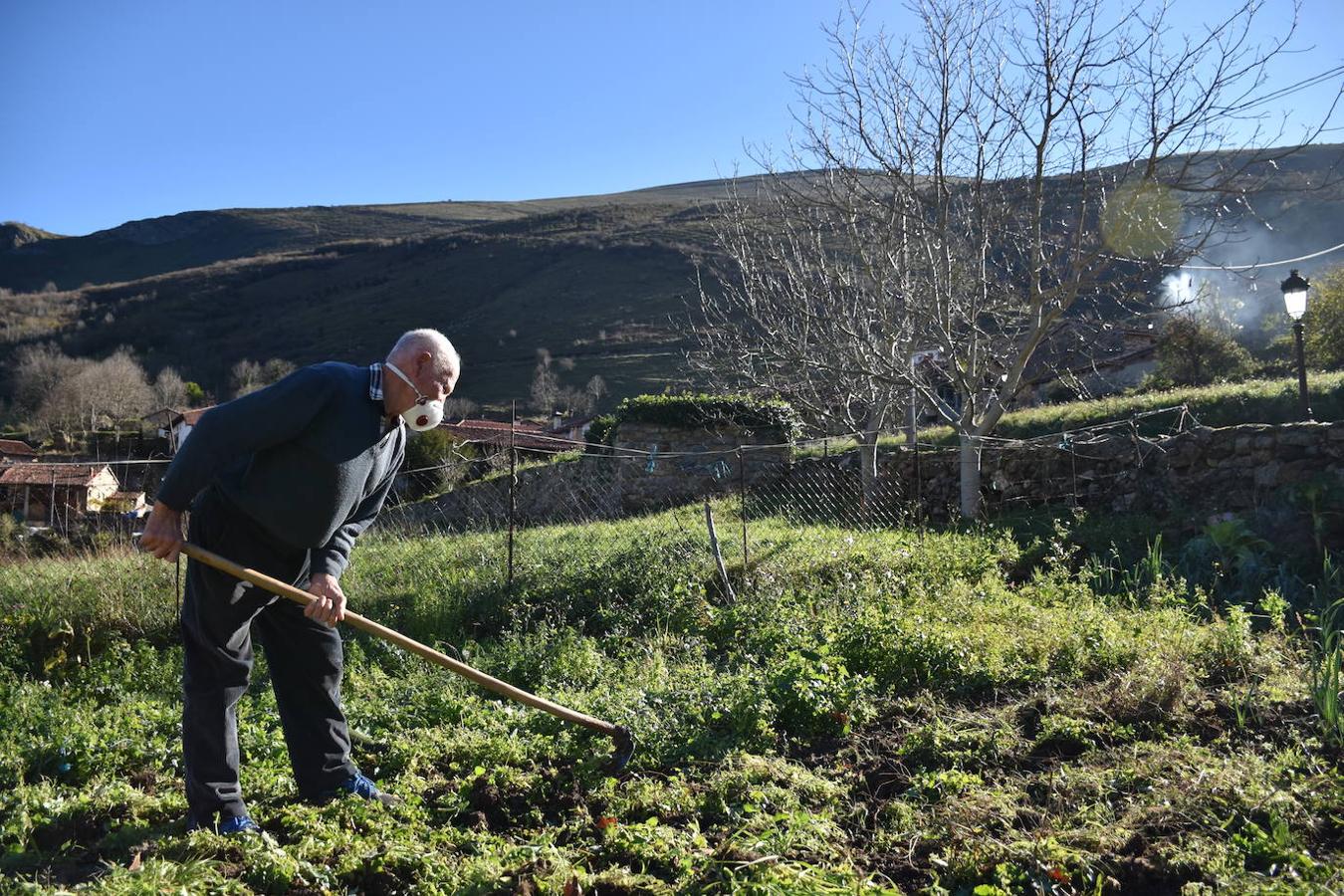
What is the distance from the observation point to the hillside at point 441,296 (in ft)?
155

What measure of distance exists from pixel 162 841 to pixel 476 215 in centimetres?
11161

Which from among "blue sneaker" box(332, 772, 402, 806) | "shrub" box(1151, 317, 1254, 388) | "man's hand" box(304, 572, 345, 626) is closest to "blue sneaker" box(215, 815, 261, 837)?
"blue sneaker" box(332, 772, 402, 806)

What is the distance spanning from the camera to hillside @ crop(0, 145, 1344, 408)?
155 ft

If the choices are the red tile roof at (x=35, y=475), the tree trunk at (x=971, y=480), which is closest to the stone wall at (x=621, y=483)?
the red tile roof at (x=35, y=475)

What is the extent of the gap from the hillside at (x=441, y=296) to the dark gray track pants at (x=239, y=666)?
114ft

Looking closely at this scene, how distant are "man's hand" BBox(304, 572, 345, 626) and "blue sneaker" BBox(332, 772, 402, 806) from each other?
2.07 ft

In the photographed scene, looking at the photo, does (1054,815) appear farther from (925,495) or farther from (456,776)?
(925,495)

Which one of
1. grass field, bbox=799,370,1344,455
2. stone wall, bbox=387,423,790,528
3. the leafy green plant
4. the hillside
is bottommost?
stone wall, bbox=387,423,790,528

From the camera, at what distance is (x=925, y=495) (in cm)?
1190

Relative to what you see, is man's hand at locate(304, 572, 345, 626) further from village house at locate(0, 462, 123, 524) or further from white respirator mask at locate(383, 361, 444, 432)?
village house at locate(0, 462, 123, 524)

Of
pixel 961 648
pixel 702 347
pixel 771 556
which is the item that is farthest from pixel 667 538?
pixel 702 347

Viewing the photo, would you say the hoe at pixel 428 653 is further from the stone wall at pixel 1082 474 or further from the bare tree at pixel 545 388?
the bare tree at pixel 545 388

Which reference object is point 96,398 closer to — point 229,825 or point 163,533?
point 163,533

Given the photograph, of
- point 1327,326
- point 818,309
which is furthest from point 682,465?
point 1327,326
